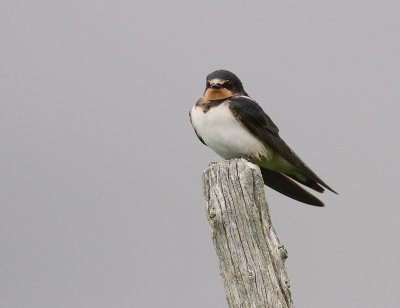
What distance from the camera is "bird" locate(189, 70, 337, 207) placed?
4777mm

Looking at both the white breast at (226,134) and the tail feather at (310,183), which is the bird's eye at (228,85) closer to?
the white breast at (226,134)

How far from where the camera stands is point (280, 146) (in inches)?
192

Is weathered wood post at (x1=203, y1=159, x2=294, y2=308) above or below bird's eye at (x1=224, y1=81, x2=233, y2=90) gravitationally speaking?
below

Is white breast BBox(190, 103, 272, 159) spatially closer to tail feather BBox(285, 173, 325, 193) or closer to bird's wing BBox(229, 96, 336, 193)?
bird's wing BBox(229, 96, 336, 193)

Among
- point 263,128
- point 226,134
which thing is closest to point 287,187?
point 263,128

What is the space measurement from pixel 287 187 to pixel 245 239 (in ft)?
5.47

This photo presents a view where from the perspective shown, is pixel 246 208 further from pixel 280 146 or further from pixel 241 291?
pixel 280 146

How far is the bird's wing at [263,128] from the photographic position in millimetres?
4773

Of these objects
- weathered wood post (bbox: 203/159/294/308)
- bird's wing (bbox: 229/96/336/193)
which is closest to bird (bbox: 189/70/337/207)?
bird's wing (bbox: 229/96/336/193)

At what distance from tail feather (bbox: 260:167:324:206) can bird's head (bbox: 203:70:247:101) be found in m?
0.60

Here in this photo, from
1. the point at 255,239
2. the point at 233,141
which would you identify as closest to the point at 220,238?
the point at 255,239

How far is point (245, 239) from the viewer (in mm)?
3443

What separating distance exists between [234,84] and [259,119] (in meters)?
0.31

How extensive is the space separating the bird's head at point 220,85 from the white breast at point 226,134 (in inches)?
4.1
